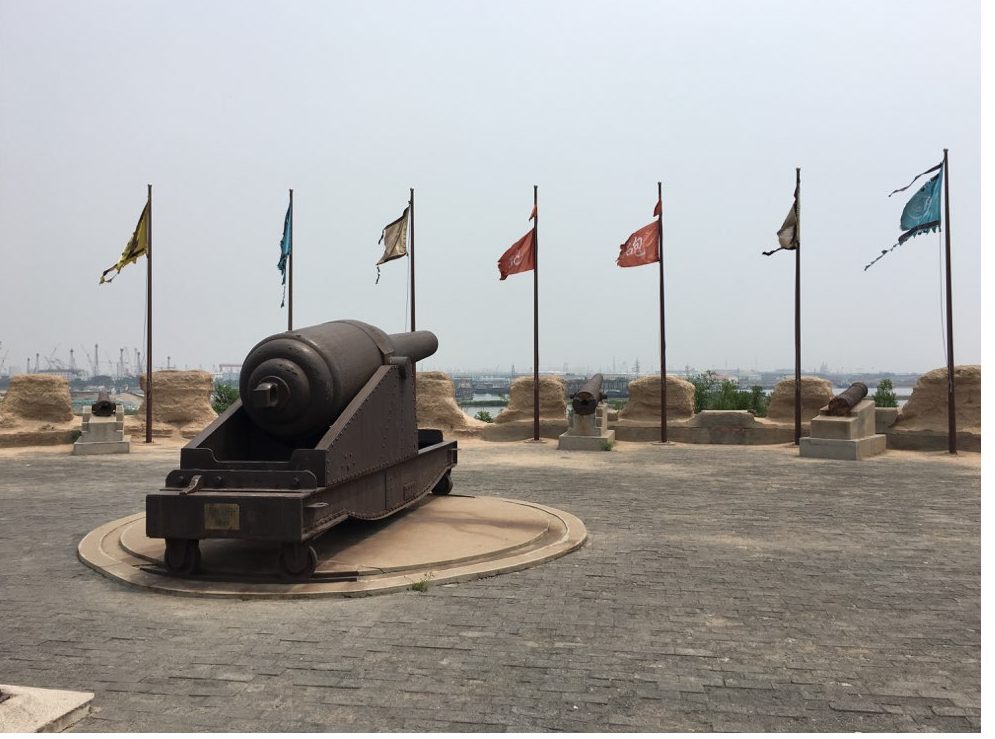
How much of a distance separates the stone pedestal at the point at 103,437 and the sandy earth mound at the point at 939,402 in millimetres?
17989

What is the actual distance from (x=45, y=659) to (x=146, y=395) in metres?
16.8

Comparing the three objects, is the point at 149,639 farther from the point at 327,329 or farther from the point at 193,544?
the point at 327,329

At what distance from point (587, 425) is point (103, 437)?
11.3m

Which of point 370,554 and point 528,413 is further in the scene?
point 528,413

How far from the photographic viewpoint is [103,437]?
17.9 meters

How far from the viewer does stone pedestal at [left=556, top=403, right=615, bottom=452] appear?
18234 mm

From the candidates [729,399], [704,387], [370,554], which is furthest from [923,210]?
[704,387]

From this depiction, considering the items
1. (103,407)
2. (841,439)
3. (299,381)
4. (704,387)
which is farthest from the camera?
(704,387)

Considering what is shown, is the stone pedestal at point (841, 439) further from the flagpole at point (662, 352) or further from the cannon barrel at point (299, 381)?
the cannon barrel at point (299, 381)

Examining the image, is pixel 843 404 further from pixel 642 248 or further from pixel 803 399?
pixel 642 248

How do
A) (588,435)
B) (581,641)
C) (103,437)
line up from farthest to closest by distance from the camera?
(588,435) < (103,437) < (581,641)

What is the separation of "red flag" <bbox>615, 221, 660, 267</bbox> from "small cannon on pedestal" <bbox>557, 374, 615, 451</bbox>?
3.48m

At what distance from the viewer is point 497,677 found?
4102 mm

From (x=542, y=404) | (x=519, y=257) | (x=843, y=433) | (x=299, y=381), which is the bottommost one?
(x=843, y=433)
